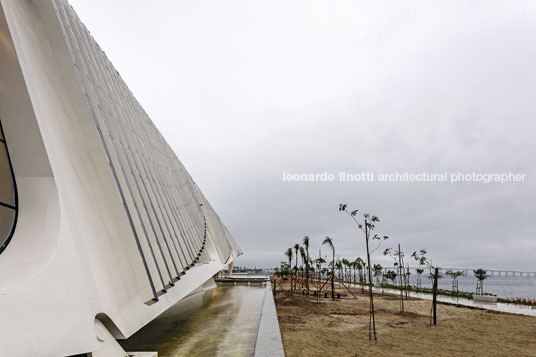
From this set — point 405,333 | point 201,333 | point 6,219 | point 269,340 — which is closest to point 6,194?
point 6,219

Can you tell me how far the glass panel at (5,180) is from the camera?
5988mm

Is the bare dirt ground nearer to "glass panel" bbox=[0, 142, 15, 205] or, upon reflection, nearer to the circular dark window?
the circular dark window

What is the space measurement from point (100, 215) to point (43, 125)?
7.88 feet

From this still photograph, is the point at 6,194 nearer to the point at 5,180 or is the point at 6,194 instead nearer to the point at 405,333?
the point at 5,180

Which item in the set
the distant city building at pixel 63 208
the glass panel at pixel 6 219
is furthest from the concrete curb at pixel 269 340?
the glass panel at pixel 6 219

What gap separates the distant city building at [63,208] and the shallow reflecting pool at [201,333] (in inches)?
71.2

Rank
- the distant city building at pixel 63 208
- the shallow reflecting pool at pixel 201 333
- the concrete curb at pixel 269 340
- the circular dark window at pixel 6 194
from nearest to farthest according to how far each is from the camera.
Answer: the distant city building at pixel 63 208
the circular dark window at pixel 6 194
the concrete curb at pixel 269 340
the shallow reflecting pool at pixel 201 333

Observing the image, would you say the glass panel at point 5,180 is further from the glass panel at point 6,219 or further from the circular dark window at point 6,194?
the glass panel at point 6,219

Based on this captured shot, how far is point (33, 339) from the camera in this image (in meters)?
4.17

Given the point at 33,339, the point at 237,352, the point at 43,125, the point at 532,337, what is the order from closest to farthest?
the point at 33,339, the point at 43,125, the point at 237,352, the point at 532,337

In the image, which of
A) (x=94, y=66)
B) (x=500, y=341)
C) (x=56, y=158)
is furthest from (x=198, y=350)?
(x=500, y=341)

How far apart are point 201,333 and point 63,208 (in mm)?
7879

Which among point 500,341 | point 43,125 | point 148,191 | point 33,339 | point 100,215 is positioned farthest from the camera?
point 500,341

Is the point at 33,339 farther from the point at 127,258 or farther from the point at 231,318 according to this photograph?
the point at 231,318
